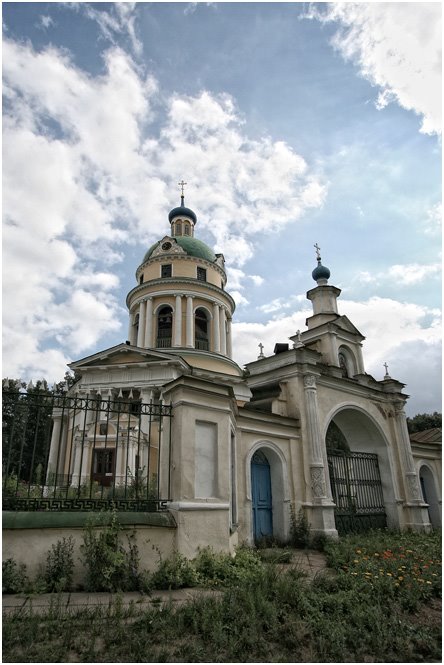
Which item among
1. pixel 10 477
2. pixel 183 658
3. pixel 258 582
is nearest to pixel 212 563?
pixel 258 582

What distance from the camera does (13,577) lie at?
592 cm

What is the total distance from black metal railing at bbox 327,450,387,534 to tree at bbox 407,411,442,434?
2626cm

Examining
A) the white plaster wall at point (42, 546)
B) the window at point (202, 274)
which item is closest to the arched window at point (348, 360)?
the window at point (202, 274)

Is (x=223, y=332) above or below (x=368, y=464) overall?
above

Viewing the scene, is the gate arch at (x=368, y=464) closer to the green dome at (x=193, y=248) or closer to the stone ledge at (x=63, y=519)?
the stone ledge at (x=63, y=519)

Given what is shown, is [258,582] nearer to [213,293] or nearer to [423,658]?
[423,658]

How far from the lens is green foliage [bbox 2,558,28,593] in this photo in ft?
19.1

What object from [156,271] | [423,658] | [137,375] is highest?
[156,271]

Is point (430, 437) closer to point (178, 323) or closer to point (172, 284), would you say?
point (178, 323)

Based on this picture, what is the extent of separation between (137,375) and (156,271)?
9788 millimetres

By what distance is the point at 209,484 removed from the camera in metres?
8.10

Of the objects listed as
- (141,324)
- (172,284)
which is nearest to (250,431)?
(141,324)

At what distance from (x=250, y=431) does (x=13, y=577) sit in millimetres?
7429

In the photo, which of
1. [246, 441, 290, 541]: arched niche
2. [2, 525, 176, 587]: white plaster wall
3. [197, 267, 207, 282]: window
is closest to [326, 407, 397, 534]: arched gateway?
[246, 441, 290, 541]: arched niche
